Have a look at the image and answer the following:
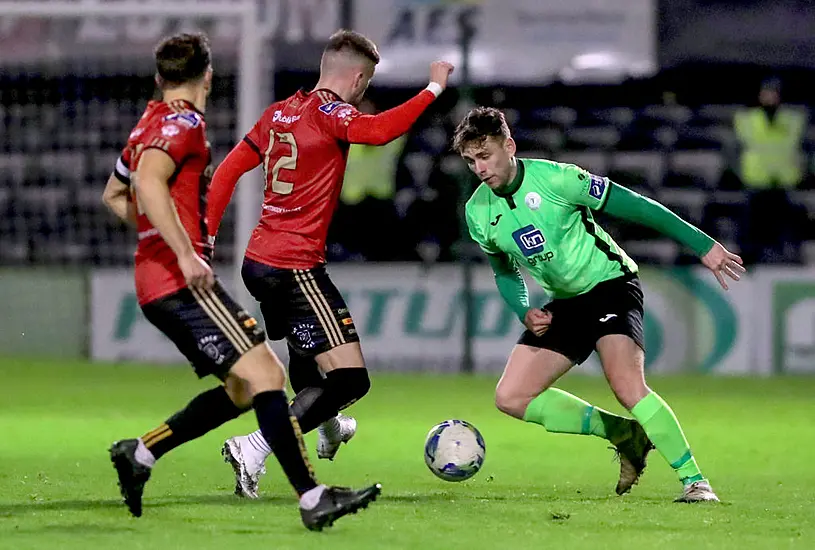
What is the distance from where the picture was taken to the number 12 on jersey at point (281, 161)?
682 centimetres

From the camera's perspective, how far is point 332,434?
23.8 feet

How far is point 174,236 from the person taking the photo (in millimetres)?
5480

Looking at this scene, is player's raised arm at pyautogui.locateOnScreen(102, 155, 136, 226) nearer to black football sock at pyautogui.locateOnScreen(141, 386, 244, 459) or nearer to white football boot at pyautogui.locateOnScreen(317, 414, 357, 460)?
black football sock at pyautogui.locateOnScreen(141, 386, 244, 459)

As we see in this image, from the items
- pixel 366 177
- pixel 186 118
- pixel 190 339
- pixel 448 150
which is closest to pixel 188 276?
pixel 190 339

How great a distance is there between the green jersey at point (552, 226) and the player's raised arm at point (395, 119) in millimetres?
675

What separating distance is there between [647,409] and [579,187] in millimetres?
1035

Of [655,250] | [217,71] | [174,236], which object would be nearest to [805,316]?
[655,250]

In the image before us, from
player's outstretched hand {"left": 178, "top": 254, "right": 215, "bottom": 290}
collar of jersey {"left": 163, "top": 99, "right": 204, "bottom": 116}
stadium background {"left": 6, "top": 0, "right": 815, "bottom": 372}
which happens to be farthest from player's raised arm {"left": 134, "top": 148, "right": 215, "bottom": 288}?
stadium background {"left": 6, "top": 0, "right": 815, "bottom": 372}

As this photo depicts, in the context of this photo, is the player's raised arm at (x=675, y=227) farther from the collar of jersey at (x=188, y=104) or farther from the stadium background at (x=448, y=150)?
the stadium background at (x=448, y=150)

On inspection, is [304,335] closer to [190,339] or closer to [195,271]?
[190,339]

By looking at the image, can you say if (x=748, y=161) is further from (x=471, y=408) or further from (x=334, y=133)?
(x=334, y=133)

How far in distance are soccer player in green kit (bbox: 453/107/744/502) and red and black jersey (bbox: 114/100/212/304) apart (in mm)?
1391

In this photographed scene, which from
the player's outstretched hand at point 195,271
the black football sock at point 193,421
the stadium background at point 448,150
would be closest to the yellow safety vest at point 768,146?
the stadium background at point 448,150

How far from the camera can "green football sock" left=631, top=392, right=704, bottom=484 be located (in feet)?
21.8
